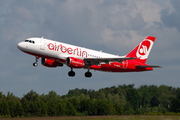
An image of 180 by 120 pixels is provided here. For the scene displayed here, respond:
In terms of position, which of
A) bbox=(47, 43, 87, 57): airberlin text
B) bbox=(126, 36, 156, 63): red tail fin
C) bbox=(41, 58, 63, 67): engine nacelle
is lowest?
bbox=(41, 58, 63, 67): engine nacelle

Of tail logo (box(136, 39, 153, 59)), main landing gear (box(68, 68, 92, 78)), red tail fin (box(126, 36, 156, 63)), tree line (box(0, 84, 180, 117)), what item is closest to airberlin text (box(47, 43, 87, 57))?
main landing gear (box(68, 68, 92, 78))

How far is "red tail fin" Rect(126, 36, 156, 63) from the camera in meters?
57.7

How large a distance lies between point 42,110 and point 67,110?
6598mm

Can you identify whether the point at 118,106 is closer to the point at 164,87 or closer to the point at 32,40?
the point at 164,87

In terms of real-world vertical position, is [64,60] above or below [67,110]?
above

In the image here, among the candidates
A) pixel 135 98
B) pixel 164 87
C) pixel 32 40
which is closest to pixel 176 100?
pixel 164 87

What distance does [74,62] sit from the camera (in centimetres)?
4747

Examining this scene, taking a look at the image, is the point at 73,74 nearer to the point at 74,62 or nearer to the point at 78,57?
the point at 78,57

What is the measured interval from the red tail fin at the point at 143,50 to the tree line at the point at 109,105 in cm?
1843

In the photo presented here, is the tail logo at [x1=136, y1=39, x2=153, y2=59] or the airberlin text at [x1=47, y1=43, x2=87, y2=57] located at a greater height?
the tail logo at [x1=136, y1=39, x2=153, y2=59]

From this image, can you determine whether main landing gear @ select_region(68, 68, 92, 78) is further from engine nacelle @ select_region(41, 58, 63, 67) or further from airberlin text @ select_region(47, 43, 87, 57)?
airberlin text @ select_region(47, 43, 87, 57)

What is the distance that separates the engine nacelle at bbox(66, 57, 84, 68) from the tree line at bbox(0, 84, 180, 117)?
101 ft

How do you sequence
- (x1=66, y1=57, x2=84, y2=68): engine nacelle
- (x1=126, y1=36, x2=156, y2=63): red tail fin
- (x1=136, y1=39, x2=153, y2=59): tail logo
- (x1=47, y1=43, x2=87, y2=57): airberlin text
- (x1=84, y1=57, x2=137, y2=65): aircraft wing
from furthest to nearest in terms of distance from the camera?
(x1=136, y1=39, x2=153, y2=59): tail logo
(x1=126, y1=36, x2=156, y2=63): red tail fin
(x1=84, y1=57, x2=137, y2=65): aircraft wing
(x1=66, y1=57, x2=84, y2=68): engine nacelle
(x1=47, y1=43, x2=87, y2=57): airberlin text

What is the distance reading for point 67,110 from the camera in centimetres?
8169
